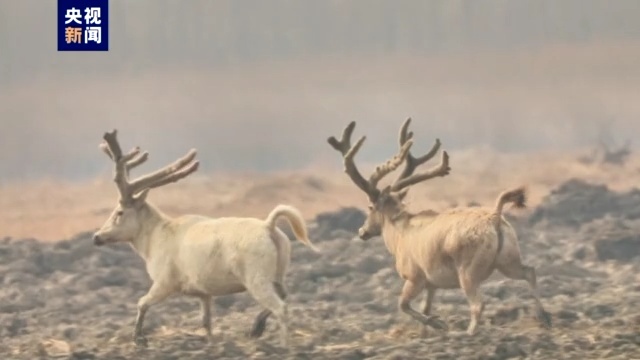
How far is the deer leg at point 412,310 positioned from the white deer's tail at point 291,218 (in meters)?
1.45

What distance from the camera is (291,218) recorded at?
82.0ft

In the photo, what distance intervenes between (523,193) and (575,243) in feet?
60.9

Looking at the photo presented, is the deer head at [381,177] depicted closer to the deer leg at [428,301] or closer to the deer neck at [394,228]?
the deer neck at [394,228]

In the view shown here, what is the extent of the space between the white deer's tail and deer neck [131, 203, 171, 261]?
1807mm

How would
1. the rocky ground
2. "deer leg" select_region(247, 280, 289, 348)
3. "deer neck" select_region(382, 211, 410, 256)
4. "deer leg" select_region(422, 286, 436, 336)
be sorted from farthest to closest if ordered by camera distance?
"deer neck" select_region(382, 211, 410, 256), "deer leg" select_region(422, 286, 436, 336), the rocky ground, "deer leg" select_region(247, 280, 289, 348)

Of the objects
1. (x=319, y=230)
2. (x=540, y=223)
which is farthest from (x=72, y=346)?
(x=540, y=223)

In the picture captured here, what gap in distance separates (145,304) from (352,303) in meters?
10.9

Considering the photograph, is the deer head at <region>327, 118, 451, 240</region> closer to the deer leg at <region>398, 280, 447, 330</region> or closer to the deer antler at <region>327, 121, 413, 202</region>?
the deer antler at <region>327, 121, 413, 202</region>

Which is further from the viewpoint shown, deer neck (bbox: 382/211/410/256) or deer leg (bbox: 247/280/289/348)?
deer neck (bbox: 382/211/410/256)

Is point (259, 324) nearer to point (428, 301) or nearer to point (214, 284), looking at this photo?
point (214, 284)

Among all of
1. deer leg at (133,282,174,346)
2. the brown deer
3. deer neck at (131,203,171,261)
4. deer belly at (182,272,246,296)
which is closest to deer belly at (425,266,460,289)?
the brown deer

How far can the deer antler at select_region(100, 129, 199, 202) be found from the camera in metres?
25.8

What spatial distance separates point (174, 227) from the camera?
84.0ft

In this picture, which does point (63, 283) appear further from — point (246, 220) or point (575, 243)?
point (246, 220)
